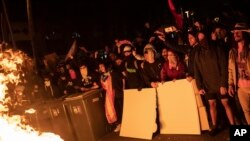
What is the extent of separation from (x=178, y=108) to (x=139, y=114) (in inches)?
49.1

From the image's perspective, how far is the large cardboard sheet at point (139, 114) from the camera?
29.4ft

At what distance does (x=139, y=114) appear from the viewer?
9.36 metres

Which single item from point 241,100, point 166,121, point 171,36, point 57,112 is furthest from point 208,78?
point 57,112

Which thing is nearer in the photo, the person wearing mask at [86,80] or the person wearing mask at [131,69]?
the person wearing mask at [131,69]

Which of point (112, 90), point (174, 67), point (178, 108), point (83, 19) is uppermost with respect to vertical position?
point (83, 19)

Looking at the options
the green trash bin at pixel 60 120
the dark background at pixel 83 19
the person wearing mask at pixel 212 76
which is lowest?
the green trash bin at pixel 60 120

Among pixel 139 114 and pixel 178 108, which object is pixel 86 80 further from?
pixel 178 108

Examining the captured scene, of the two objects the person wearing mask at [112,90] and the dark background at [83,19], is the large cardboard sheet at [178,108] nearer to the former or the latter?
the person wearing mask at [112,90]

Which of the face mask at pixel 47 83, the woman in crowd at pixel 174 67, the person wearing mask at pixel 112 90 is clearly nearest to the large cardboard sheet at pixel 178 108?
the woman in crowd at pixel 174 67

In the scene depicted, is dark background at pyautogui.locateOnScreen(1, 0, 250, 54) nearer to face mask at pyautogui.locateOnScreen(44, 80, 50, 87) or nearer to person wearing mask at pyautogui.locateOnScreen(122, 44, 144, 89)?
face mask at pyautogui.locateOnScreen(44, 80, 50, 87)

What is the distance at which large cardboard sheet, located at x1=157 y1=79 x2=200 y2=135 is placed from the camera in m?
8.30

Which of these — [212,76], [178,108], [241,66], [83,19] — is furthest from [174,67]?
[83,19]

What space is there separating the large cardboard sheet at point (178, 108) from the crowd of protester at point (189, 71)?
25cm

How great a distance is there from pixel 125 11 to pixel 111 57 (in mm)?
15578
